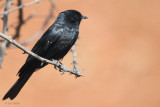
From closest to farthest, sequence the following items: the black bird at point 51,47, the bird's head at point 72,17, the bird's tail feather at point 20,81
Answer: the bird's tail feather at point 20,81, the black bird at point 51,47, the bird's head at point 72,17

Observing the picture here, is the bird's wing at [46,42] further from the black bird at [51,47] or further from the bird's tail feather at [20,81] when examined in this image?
the bird's tail feather at [20,81]

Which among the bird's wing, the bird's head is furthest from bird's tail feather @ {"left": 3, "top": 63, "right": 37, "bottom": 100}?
the bird's head

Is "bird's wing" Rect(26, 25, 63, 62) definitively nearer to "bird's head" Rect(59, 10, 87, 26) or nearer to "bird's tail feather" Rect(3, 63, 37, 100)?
"bird's tail feather" Rect(3, 63, 37, 100)

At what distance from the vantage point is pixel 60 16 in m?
5.18

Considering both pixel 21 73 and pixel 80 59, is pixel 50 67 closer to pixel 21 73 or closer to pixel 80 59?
pixel 80 59

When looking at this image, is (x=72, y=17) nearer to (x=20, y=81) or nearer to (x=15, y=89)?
(x=20, y=81)

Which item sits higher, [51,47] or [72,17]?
[72,17]

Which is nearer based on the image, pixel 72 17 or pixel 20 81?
pixel 20 81

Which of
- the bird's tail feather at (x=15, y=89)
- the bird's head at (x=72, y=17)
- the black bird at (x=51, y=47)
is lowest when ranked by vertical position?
the bird's tail feather at (x=15, y=89)

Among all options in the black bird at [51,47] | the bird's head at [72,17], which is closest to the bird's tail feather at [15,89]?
the black bird at [51,47]

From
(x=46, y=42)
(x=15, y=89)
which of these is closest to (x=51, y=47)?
(x=46, y=42)

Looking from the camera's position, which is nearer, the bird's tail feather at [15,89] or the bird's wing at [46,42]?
the bird's tail feather at [15,89]

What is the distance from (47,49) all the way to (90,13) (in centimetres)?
302

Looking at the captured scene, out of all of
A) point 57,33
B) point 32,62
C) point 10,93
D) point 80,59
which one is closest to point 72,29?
point 57,33
